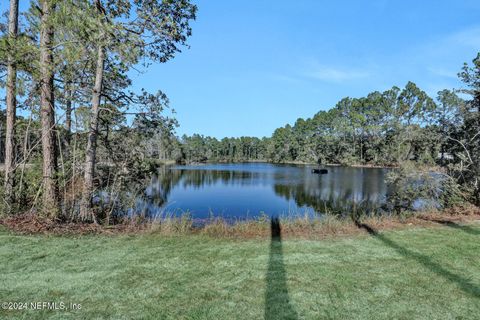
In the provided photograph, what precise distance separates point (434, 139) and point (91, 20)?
12717 millimetres

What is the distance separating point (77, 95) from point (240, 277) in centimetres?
630

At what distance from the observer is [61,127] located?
7.21 m

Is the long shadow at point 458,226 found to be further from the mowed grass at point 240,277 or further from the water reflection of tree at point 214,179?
the water reflection of tree at point 214,179

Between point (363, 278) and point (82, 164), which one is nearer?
point (363, 278)

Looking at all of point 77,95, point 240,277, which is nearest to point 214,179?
point 77,95

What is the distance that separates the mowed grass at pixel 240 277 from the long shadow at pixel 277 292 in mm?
11

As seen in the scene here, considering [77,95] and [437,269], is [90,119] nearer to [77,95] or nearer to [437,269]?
[77,95]

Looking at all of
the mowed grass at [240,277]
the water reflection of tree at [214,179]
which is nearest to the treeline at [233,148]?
the water reflection of tree at [214,179]

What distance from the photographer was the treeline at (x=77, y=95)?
213 inches

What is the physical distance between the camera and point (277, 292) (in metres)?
3.48

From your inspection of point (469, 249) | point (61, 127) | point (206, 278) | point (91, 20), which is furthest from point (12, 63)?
point (469, 249)

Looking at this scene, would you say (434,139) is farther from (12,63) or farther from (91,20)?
(12,63)

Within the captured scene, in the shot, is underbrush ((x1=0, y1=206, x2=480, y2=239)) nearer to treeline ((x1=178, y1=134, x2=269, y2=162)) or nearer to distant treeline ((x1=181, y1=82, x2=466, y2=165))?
distant treeline ((x1=181, y1=82, x2=466, y2=165))

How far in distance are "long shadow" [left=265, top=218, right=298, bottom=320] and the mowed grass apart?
0.01m
